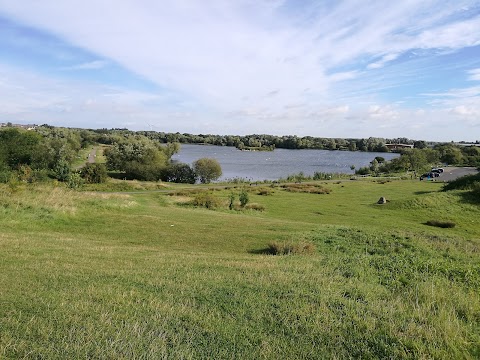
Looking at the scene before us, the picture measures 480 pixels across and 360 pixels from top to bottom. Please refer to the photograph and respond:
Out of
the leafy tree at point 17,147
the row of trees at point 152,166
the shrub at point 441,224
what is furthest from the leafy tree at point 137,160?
the shrub at point 441,224

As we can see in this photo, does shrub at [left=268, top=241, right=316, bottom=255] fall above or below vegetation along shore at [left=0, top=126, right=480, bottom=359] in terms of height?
below

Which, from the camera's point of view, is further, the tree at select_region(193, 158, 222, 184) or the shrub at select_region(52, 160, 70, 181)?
the tree at select_region(193, 158, 222, 184)

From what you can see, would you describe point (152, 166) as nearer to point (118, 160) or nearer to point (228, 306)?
point (118, 160)

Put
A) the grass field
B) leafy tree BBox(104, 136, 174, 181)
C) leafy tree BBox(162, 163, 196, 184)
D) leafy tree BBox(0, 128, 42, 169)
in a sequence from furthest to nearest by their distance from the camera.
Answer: leafy tree BBox(104, 136, 174, 181), leafy tree BBox(162, 163, 196, 184), leafy tree BBox(0, 128, 42, 169), the grass field

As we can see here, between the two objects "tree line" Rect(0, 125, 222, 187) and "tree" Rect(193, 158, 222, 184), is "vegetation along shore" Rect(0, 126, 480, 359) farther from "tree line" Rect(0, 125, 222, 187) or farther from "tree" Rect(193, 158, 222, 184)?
"tree" Rect(193, 158, 222, 184)

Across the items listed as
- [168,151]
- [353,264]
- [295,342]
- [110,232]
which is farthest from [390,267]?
[168,151]

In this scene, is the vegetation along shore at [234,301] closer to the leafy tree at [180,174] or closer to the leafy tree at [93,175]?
the leafy tree at [93,175]

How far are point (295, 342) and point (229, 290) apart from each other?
224cm

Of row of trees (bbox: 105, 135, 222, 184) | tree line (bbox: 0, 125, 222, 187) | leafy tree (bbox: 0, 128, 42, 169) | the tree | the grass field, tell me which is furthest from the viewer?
row of trees (bbox: 105, 135, 222, 184)

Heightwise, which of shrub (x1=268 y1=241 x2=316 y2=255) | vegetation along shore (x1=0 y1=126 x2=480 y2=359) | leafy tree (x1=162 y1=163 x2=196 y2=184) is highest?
vegetation along shore (x1=0 y1=126 x2=480 y2=359)

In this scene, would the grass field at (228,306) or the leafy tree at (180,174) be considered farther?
the leafy tree at (180,174)

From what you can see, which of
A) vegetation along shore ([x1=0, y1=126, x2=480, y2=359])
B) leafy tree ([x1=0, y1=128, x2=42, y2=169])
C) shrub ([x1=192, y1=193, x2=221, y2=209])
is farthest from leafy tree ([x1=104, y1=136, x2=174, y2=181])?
vegetation along shore ([x1=0, y1=126, x2=480, y2=359])

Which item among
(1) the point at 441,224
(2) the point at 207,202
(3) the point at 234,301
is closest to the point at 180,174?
(2) the point at 207,202

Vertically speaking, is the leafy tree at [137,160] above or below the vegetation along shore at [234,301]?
below
